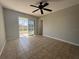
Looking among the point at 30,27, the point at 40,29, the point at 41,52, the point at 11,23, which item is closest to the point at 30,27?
the point at 30,27

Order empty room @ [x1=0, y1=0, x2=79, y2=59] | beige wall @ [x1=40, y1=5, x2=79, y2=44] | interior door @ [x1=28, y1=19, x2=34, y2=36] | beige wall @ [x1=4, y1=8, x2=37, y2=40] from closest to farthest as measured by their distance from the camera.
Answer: empty room @ [x1=0, y1=0, x2=79, y2=59] < beige wall @ [x1=40, y1=5, x2=79, y2=44] < beige wall @ [x1=4, y1=8, x2=37, y2=40] < interior door @ [x1=28, y1=19, x2=34, y2=36]

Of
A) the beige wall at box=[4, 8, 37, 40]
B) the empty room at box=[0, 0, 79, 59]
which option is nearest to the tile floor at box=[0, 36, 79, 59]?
the empty room at box=[0, 0, 79, 59]

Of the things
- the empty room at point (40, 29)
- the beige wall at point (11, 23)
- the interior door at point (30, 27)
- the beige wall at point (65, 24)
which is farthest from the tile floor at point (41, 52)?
the interior door at point (30, 27)

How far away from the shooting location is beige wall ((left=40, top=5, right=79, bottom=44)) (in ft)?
13.8

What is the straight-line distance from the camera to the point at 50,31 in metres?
6.54

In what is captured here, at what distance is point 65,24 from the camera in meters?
4.89

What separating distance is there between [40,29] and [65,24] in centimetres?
398

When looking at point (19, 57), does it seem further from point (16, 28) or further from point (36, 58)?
point (16, 28)

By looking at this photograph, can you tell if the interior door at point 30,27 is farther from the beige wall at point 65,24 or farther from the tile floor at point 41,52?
the tile floor at point 41,52

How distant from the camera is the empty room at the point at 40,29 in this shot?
3.19 meters

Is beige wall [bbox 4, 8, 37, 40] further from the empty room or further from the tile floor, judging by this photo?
Answer: the tile floor

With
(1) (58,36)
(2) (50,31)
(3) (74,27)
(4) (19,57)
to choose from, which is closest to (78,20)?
(3) (74,27)

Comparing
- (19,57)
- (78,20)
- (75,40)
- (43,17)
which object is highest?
(43,17)

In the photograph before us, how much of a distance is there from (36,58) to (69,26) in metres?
3.18
